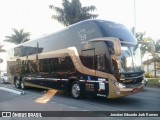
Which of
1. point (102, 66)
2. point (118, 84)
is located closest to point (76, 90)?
point (102, 66)

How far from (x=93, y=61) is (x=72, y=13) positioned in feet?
85.6

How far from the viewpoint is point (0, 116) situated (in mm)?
8555

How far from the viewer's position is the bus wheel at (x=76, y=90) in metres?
13.6

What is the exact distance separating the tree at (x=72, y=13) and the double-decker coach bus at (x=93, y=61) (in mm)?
20399

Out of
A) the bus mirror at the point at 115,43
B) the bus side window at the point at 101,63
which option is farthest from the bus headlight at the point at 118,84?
the bus mirror at the point at 115,43

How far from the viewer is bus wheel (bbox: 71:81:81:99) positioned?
13568mm

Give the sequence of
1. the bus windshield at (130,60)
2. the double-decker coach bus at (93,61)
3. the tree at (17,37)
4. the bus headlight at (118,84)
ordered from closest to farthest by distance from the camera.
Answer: the bus headlight at (118,84) < the double-decker coach bus at (93,61) < the bus windshield at (130,60) < the tree at (17,37)

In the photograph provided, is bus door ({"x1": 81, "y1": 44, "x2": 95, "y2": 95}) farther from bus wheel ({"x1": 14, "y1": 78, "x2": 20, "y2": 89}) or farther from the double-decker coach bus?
bus wheel ({"x1": 14, "y1": 78, "x2": 20, "y2": 89})

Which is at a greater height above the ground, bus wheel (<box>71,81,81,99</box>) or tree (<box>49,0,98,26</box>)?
tree (<box>49,0,98,26</box>)

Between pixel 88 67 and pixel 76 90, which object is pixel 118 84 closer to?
pixel 88 67

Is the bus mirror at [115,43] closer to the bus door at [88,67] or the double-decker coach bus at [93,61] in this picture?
the double-decker coach bus at [93,61]

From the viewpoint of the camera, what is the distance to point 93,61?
40.5 ft

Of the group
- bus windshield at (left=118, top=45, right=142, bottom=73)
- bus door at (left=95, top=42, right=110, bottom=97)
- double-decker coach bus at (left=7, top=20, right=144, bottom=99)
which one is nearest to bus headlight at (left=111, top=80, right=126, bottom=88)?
double-decker coach bus at (left=7, top=20, right=144, bottom=99)

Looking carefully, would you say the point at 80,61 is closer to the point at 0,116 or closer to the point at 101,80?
the point at 101,80
